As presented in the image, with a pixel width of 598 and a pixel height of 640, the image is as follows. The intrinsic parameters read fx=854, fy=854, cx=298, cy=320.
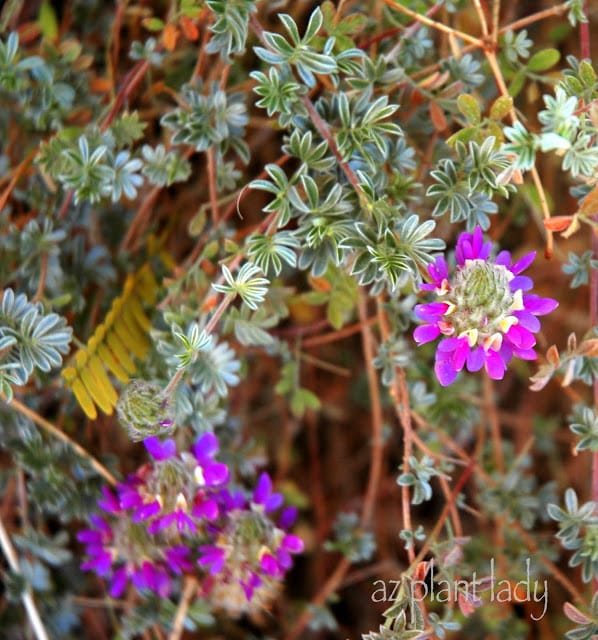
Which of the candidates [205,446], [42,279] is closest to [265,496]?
[205,446]

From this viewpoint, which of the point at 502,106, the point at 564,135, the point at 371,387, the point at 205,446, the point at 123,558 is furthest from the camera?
the point at 371,387

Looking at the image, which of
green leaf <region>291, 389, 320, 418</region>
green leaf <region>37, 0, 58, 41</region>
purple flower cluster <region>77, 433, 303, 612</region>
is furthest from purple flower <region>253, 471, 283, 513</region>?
green leaf <region>37, 0, 58, 41</region>

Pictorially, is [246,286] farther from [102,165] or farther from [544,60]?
[544,60]

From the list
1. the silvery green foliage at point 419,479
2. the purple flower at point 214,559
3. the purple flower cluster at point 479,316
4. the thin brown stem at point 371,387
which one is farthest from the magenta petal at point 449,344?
the purple flower at point 214,559

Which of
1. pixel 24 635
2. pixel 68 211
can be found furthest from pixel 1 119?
pixel 24 635

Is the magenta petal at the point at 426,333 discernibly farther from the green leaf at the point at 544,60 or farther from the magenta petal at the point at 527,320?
the green leaf at the point at 544,60

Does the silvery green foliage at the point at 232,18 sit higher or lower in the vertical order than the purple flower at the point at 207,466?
higher

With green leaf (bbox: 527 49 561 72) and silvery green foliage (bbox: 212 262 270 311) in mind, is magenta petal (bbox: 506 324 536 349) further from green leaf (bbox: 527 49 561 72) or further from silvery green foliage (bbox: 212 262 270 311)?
green leaf (bbox: 527 49 561 72)
